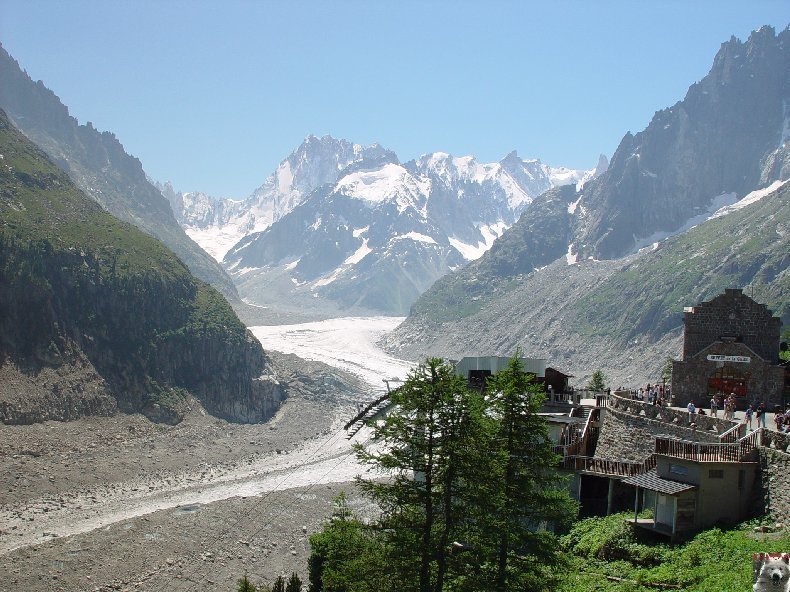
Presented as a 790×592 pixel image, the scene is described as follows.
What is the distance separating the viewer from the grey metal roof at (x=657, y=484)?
3103 cm

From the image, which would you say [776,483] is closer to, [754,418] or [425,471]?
[754,418]

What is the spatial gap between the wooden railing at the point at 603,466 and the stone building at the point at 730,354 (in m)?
14.1

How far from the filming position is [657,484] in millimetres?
32031

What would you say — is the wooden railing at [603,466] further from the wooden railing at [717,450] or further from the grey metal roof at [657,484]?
the wooden railing at [717,450]

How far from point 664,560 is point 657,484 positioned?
11.0 feet

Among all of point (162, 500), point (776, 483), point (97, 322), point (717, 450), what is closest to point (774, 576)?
point (776, 483)

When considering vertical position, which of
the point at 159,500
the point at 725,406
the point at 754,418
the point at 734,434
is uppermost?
the point at 725,406

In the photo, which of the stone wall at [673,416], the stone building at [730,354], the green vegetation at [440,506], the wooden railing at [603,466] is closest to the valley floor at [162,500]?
the wooden railing at [603,466]

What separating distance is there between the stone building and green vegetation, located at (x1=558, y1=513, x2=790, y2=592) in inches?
677

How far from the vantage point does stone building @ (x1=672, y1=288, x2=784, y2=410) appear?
47406 millimetres

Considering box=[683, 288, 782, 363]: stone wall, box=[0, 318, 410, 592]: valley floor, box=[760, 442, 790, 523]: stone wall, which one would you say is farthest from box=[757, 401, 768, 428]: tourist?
box=[0, 318, 410, 592]: valley floor

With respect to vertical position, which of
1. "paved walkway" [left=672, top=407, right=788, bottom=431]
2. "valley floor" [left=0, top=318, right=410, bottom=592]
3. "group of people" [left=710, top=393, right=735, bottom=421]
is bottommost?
"valley floor" [left=0, top=318, right=410, bottom=592]

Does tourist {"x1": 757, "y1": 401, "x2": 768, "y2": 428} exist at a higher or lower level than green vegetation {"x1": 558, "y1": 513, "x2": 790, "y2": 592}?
higher

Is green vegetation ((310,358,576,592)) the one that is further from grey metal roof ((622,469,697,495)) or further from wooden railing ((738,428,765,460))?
wooden railing ((738,428,765,460))
